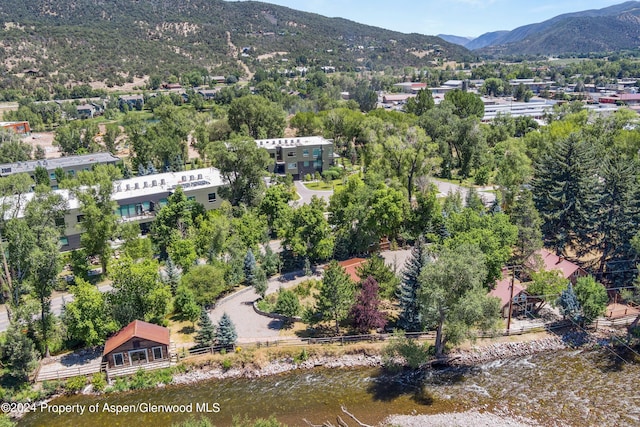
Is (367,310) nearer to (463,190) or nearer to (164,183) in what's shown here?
(164,183)

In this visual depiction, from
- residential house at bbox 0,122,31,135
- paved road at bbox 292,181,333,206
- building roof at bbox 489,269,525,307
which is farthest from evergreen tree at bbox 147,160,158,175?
residential house at bbox 0,122,31,135

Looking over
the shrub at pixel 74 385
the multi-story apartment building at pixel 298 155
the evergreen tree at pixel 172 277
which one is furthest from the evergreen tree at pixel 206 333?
the multi-story apartment building at pixel 298 155

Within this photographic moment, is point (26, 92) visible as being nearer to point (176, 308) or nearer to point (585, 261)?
point (176, 308)

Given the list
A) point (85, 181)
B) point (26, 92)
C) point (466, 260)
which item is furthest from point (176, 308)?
point (26, 92)

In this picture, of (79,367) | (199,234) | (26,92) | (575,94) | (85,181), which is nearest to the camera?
(79,367)

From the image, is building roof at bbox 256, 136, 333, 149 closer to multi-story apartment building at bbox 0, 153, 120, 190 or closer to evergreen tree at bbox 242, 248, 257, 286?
multi-story apartment building at bbox 0, 153, 120, 190

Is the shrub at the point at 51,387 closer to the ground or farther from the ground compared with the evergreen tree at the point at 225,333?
closer to the ground

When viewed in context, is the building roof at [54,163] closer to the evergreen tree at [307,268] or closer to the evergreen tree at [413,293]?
the evergreen tree at [307,268]
